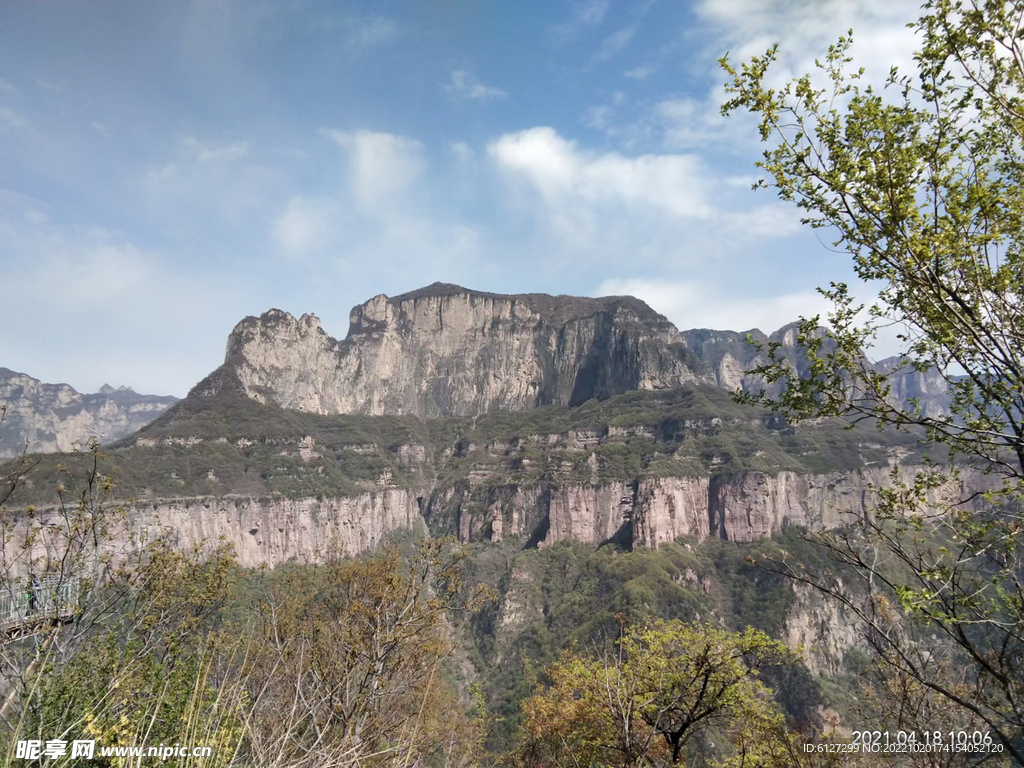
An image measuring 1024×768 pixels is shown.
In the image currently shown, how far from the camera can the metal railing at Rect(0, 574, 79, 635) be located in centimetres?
1299

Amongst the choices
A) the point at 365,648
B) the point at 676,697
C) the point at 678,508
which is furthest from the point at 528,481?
the point at 676,697

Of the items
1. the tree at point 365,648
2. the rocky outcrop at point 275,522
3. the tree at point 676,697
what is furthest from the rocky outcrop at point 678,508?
the tree at point 365,648

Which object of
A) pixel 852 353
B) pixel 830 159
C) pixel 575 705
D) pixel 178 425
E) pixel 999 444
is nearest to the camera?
pixel 999 444

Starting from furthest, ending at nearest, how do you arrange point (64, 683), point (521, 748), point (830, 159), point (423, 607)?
point (521, 748) < point (423, 607) < point (64, 683) < point (830, 159)

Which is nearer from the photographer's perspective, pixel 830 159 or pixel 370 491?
pixel 830 159

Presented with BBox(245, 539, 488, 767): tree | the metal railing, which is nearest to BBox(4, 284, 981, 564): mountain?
BBox(245, 539, 488, 767): tree

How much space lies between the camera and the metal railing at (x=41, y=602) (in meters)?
13.0

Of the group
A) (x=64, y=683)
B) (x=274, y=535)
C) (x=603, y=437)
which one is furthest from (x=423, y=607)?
(x=603, y=437)

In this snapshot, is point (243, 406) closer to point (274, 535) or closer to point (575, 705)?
point (274, 535)

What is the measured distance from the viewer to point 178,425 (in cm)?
15550

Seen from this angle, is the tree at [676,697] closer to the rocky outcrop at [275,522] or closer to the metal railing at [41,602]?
the metal railing at [41,602]

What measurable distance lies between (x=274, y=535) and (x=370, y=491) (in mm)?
36107

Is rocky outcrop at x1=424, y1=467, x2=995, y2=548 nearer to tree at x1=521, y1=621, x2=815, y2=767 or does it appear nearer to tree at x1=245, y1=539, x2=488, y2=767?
tree at x1=521, y1=621, x2=815, y2=767

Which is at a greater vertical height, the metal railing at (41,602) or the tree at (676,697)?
the metal railing at (41,602)
